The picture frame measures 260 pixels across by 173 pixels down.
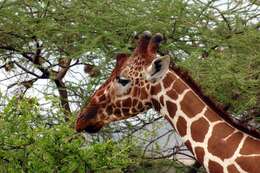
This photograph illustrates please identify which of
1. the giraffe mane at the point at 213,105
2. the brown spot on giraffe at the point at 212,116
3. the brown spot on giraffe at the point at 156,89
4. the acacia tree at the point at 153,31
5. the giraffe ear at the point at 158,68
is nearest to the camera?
the giraffe ear at the point at 158,68

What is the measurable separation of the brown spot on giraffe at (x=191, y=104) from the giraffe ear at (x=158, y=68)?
0.31 m

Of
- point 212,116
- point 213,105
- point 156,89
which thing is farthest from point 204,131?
point 156,89

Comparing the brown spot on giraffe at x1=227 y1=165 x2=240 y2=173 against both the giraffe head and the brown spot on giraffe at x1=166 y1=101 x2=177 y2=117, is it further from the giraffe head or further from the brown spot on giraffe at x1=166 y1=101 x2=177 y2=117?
the giraffe head

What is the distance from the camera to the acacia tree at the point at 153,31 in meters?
10.1

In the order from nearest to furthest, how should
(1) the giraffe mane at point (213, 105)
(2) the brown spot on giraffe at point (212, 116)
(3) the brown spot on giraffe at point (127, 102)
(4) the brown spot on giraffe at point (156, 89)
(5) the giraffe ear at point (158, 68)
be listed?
(5) the giraffe ear at point (158, 68), (1) the giraffe mane at point (213, 105), (2) the brown spot on giraffe at point (212, 116), (4) the brown spot on giraffe at point (156, 89), (3) the brown spot on giraffe at point (127, 102)

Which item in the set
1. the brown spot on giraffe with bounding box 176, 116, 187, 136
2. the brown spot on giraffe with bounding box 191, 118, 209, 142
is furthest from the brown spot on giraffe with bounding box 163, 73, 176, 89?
the brown spot on giraffe with bounding box 191, 118, 209, 142

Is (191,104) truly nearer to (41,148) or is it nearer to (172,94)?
(172,94)

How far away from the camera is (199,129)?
7168mm

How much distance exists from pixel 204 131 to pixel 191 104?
278 millimetres

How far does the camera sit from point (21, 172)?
7.75 metres

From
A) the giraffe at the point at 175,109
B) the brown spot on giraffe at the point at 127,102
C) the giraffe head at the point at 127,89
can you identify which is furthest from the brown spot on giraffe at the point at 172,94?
the brown spot on giraffe at the point at 127,102

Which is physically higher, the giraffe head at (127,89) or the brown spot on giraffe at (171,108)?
the giraffe head at (127,89)

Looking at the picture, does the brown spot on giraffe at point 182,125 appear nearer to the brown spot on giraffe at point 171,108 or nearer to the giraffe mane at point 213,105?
the brown spot on giraffe at point 171,108

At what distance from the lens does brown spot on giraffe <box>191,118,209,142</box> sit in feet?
23.4
